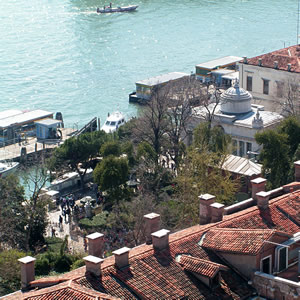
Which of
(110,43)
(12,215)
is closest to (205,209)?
(12,215)

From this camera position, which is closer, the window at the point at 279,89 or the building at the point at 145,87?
the window at the point at 279,89

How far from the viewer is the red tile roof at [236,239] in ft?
63.1

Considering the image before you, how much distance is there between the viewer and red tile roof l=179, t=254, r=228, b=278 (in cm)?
1886

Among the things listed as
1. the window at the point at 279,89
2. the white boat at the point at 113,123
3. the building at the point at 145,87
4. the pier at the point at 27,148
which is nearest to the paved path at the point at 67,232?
the pier at the point at 27,148

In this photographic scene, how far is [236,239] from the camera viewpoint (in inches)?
776

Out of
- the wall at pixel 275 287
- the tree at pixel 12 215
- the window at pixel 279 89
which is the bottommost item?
the tree at pixel 12 215

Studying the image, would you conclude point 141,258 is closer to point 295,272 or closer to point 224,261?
point 224,261

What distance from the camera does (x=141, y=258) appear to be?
62.4 feet

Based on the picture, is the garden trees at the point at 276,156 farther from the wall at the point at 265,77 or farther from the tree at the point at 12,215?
the wall at the point at 265,77

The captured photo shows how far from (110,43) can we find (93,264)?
3095 inches

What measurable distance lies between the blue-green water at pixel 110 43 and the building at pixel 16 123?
4.02 m

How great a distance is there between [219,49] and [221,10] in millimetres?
26723

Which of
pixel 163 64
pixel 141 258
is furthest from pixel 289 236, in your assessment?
pixel 163 64

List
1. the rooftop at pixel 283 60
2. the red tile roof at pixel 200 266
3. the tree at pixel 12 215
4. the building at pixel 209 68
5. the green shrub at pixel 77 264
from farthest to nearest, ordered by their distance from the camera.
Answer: the building at pixel 209 68
the rooftop at pixel 283 60
the tree at pixel 12 215
the green shrub at pixel 77 264
the red tile roof at pixel 200 266
